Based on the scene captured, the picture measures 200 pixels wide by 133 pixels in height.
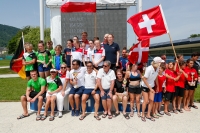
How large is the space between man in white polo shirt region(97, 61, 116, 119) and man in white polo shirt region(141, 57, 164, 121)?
2.64 feet

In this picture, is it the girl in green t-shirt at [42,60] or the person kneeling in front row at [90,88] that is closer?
the person kneeling in front row at [90,88]

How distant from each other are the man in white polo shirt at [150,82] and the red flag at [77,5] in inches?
132

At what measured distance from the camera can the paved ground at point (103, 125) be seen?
3783 millimetres

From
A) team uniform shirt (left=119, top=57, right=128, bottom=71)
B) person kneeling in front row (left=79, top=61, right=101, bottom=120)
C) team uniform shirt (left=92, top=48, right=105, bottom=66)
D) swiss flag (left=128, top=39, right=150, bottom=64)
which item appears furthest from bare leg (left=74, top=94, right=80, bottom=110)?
team uniform shirt (left=119, top=57, right=128, bottom=71)

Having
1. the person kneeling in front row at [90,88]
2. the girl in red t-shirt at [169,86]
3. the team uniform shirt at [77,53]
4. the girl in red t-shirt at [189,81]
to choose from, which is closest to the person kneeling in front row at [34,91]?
the person kneeling in front row at [90,88]

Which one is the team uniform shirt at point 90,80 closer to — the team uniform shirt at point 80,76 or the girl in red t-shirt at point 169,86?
the team uniform shirt at point 80,76

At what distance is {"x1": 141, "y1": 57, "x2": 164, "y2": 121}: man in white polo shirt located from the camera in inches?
167

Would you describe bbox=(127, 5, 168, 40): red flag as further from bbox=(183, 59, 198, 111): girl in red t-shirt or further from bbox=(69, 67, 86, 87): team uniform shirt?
bbox=(69, 67, 86, 87): team uniform shirt

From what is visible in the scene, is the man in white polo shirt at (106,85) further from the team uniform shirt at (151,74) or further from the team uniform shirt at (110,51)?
the team uniform shirt at (151,74)

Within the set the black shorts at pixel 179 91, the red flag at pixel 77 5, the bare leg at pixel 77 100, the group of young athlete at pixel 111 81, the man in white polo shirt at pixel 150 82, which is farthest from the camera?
the red flag at pixel 77 5

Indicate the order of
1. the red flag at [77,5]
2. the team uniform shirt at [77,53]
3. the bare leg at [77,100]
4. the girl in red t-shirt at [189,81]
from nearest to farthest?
the bare leg at [77,100] < the girl in red t-shirt at [189,81] < the team uniform shirt at [77,53] < the red flag at [77,5]

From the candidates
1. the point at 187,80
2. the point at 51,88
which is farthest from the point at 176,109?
the point at 51,88

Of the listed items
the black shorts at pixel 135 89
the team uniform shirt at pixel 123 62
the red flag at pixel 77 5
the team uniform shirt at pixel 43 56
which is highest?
the red flag at pixel 77 5

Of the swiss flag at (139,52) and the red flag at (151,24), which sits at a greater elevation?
the red flag at (151,24)
